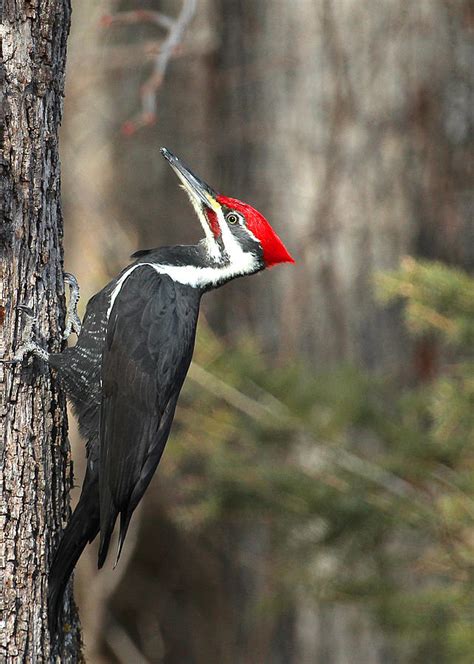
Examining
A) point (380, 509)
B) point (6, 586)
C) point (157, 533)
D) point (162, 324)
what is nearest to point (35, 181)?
point (162, 324)

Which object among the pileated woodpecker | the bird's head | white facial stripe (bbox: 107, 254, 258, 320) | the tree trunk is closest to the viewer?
the tree trunk

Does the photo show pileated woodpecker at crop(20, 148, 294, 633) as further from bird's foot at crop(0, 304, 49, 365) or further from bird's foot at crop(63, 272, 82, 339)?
bird's foot at crop(63, 272, 82, 339)

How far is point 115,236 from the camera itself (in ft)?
22.4

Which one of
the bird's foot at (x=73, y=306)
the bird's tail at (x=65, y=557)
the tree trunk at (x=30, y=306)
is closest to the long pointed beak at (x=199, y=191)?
the bird's foot at (x=73, y=306)

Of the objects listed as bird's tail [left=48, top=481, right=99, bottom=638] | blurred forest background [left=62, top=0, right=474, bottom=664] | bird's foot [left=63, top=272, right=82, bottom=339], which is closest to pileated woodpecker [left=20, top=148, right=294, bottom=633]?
bird's tail [left=48, top=481, right=99, bottom=638]

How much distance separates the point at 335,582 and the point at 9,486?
2635 millimetres

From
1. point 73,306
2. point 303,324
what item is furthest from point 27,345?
point 303,324

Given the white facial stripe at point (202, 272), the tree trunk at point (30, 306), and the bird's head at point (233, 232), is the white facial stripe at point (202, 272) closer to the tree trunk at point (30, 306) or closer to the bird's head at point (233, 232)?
the bird's head at point (233, 232)

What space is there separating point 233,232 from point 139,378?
0.72 metres

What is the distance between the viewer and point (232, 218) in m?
3.60

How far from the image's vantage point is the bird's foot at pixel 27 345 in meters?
2.81

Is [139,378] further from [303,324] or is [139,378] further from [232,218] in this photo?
[303,324]

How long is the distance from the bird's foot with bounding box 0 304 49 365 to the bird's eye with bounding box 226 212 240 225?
0.97 meters

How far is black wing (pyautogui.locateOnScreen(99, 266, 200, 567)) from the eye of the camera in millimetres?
3062
